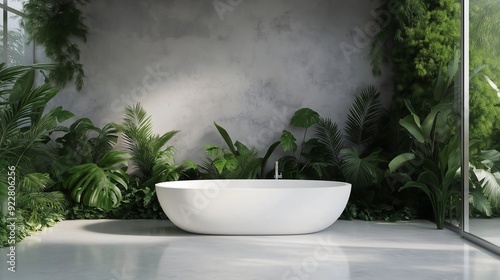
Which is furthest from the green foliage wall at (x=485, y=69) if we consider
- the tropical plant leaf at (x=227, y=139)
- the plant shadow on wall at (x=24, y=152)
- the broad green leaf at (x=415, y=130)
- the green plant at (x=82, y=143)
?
the green plant at (x=82, y=143)

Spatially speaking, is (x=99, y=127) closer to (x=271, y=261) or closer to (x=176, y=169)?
(x=176, y=169)

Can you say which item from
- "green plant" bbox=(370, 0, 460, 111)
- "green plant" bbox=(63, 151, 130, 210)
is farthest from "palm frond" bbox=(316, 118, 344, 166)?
"green plant" bbox=(63, 151, 130, 210)

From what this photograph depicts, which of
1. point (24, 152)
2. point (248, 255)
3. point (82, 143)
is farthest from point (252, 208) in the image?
point (82, 143)

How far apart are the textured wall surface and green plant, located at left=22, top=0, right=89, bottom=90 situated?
6.1 inches

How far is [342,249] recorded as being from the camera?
227 inches

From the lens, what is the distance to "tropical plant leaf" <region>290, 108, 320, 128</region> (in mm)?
8227

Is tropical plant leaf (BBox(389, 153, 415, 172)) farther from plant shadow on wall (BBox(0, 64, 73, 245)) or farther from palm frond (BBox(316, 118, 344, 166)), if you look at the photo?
plant shadow on wall (BBox(0, 64, 73, 245))

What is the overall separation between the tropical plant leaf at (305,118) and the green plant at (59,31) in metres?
2.81

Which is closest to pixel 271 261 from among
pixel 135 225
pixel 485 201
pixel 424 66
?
pixel 485 201

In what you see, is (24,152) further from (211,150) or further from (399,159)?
(399,159)

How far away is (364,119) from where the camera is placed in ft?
27.3

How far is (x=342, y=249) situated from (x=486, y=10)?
7.91 ft

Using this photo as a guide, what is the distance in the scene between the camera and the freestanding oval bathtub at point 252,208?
6.24 m

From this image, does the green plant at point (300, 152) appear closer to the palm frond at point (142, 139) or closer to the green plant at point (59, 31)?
the palm frond at point (142, 139)
